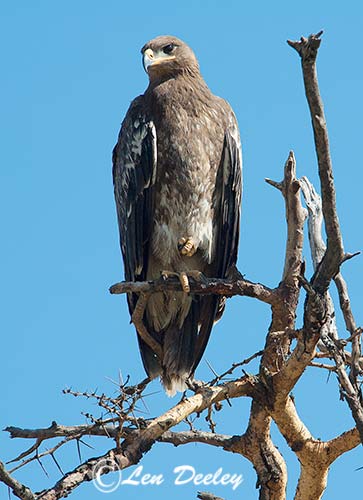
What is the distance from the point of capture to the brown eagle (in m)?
7.27

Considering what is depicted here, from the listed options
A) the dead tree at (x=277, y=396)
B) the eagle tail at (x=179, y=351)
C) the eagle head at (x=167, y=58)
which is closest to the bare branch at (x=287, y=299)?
the dead tree at (x=277, y=396)

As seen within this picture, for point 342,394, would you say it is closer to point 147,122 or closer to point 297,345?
point 297,345

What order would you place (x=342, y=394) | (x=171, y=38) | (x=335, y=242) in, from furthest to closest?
(x=171, y=38)
(x=342, y=394)
(x=335, y=242)

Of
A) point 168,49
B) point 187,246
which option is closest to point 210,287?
point 187,246

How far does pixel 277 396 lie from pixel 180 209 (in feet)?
6.84

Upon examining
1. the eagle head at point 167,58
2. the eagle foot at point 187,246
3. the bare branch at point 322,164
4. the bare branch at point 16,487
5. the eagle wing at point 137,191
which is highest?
the eagle head at point 167,58

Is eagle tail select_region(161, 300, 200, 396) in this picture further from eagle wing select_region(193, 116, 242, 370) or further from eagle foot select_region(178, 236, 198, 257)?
eagle foot select_region(178, 236, 198, 257)

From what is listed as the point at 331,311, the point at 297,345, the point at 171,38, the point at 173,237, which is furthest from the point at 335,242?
the point at 171,38

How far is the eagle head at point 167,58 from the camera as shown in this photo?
25.7 ft

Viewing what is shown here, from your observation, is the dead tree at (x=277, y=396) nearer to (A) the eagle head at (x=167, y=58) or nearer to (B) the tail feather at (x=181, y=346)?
(B) the tail feather at (x=181, y=346)

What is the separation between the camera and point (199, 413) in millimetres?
5703

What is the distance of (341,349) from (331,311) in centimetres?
68

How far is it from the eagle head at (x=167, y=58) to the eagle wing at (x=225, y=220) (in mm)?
731

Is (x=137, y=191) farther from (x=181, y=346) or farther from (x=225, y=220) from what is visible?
(x=181, y=346)
